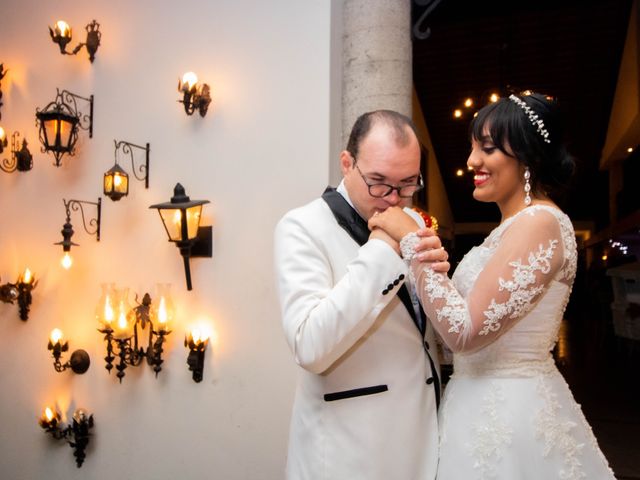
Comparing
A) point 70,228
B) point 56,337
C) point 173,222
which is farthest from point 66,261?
point 173,222

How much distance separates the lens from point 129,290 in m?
3.23

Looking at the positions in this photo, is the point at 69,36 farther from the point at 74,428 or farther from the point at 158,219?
the point at 74,428

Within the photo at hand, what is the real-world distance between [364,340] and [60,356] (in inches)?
106

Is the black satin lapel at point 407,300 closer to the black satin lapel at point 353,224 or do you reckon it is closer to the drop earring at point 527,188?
the black satin lapel at point 353,224

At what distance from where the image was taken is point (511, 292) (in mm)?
1379

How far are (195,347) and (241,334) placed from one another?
0.93 feet

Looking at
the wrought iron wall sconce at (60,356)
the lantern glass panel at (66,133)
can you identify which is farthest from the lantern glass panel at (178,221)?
the wrought iron wall sconce at (60,356)

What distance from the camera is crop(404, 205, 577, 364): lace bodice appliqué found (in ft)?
4.41

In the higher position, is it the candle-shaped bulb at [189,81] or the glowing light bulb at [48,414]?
the candle-shaped bulb at [189,81]

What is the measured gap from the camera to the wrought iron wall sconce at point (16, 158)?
11.6 feet

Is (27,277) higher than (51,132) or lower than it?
lower

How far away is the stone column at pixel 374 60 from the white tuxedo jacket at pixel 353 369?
155 cm

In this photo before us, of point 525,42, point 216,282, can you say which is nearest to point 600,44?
point 525,42

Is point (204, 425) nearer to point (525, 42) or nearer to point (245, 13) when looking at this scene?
point (245, 13)
